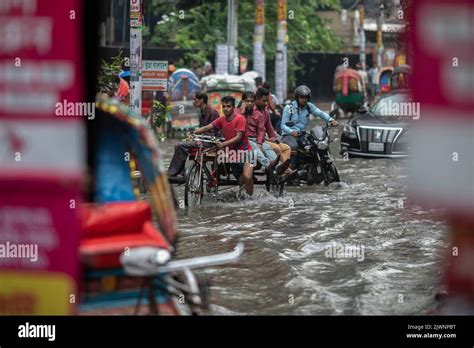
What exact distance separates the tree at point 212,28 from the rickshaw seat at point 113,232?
1115 inches

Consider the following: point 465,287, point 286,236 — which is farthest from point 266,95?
point 465,287

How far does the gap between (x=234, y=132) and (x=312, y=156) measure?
2359mm

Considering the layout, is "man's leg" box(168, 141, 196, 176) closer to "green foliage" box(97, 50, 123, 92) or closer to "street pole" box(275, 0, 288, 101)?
"green foliage" box(97, 50, 123, 92)

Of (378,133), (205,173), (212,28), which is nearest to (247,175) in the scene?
(205,173)

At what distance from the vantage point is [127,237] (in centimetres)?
546

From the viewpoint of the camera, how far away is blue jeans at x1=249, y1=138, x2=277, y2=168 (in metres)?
14.0

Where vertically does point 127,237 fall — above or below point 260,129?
below

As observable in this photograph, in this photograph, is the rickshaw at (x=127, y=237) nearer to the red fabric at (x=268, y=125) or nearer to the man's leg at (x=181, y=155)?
the man's leg at (x=181, y=155)

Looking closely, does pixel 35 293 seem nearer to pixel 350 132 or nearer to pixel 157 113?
pixel 157 113

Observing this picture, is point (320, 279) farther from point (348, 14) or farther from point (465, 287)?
point (348, 14)

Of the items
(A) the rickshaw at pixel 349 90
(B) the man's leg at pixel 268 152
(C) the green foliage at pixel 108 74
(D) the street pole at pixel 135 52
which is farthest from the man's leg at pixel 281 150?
(A) the rickshaw at pixel 349 90

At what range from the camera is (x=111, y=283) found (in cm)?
526

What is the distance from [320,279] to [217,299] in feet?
4.01

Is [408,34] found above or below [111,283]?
above
